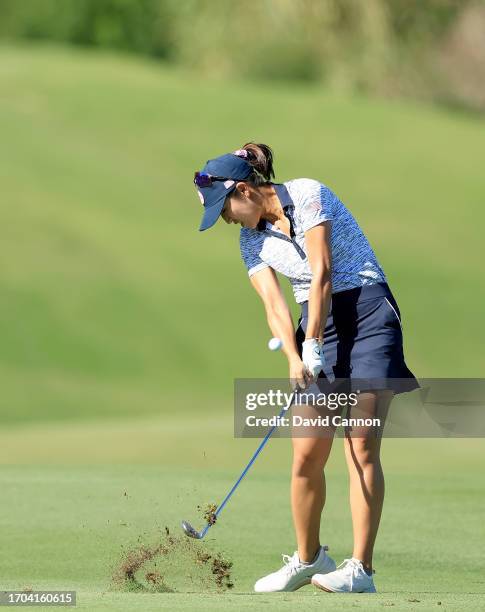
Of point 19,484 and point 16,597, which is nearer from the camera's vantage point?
point 16,597

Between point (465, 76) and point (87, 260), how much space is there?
3545 centimetres

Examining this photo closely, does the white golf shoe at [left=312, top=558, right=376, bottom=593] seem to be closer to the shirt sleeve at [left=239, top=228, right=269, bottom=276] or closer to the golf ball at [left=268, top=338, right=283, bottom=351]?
the golf ball at [left=268, top=338, right=283, bottom=351]

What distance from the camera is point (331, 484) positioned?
9.75 metres

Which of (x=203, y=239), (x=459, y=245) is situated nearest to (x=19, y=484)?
(x=203, y=239)

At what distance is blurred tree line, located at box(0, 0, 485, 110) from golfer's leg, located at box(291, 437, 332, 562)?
3088 cm

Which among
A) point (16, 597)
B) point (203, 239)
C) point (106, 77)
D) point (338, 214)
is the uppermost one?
point (106, 77)

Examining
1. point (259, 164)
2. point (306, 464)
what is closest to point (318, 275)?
point (259, 164)

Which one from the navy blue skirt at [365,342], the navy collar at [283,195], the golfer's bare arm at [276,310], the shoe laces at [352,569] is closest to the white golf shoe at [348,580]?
the shoe laces at [352,569]

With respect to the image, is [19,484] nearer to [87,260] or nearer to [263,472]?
[263,472]

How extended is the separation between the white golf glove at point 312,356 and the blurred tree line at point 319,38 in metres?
30.9

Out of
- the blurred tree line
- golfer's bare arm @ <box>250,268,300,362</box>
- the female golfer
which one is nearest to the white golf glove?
the female golfer

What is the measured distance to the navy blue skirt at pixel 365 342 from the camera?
19.4ft

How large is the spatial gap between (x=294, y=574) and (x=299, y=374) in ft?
2.71

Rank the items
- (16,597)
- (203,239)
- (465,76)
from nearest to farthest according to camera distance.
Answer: (16,597)
(203,239)
(465,76)
